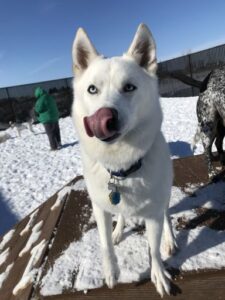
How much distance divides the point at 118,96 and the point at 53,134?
26.8 feet

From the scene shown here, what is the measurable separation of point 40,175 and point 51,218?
4710 millimetres

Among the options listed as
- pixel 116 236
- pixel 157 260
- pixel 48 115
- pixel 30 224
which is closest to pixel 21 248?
pixel 30 224

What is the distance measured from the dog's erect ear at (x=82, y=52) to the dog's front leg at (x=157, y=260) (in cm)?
108

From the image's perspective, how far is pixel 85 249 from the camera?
8.84 feet

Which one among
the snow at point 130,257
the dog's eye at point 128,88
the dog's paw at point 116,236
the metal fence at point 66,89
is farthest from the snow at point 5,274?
the metal fence at point 66,89

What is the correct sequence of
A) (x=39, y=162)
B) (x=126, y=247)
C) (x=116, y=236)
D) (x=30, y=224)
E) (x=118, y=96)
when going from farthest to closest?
(x=39, y=162) < (x=30, y=224) < (x=116, y=236) < (x=126, y=247) < (x=118, y=96)

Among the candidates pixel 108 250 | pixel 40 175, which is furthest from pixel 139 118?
pixel 40 175

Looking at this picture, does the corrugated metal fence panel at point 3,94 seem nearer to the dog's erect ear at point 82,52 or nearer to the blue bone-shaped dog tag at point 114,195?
the dog's erect ear at point 82,52

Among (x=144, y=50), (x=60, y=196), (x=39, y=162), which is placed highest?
(x=144, y=50)

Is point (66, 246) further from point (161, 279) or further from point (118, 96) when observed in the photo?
point (118, 96)

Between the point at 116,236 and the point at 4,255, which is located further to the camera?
the point at 4,255

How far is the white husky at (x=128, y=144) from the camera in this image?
198 cm

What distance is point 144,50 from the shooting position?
222 cm

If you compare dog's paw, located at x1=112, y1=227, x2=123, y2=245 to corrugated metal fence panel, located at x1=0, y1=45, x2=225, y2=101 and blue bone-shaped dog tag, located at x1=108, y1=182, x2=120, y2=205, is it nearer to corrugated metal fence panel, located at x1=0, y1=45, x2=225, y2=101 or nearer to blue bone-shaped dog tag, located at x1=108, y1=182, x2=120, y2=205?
blue bone-shaped dog tag, located at x1=108, y1=182, x2=120, y2=205
